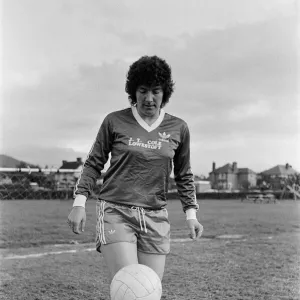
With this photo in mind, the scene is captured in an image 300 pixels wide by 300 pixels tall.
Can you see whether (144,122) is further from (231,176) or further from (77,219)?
(231,176)

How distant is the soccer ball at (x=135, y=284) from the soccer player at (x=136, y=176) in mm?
165

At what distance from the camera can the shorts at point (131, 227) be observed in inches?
142

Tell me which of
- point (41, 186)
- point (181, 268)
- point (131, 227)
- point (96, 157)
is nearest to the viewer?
point (131, 227)

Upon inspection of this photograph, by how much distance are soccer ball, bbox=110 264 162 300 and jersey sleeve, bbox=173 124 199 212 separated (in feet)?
3.03

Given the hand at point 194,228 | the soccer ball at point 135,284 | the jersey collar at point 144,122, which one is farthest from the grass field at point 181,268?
the jersey collar at point 144,122

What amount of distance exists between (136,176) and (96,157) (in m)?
0.38

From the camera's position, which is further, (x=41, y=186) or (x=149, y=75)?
(x=41, y=186)

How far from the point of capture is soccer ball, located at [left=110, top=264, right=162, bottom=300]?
3266mm

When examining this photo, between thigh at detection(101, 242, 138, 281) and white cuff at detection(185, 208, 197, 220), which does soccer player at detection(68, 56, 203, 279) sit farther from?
white cuff at detection(185, 208, 197, 220)

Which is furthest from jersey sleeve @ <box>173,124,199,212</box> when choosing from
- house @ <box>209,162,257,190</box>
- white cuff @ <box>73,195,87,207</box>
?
house @ <box>209,162,257,190</box>

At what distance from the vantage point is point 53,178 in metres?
28.1

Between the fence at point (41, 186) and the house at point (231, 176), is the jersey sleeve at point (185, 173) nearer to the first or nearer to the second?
the fence at point (41, 186)

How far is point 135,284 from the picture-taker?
10.7 feet

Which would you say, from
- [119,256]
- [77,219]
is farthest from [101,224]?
[119,256]
